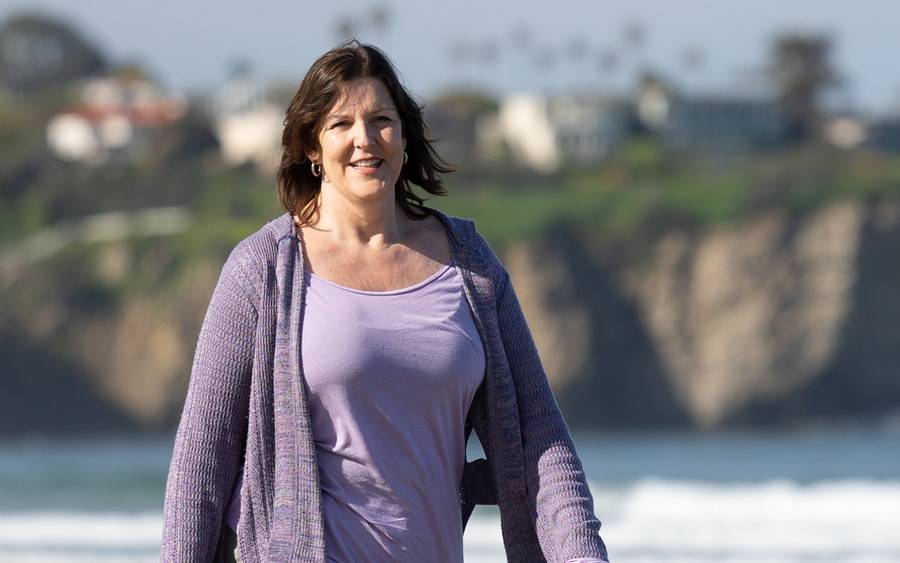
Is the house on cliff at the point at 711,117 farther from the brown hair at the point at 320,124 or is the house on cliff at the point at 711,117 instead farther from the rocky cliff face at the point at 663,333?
the brown hair at the point at 320,124

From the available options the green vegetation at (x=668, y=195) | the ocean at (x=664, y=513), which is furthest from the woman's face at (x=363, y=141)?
the green vegetation at (x=668, y=195)

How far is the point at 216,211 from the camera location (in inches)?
2798

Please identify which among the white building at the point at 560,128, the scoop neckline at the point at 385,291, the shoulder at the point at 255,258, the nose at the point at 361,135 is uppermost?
the white building at the point at 560,128

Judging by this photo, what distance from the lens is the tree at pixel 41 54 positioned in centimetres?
10706

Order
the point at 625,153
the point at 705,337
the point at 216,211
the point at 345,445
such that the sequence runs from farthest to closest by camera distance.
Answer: the point at 625,153 → the point at 216,211 → the point at 705,337 → the point at 345,445

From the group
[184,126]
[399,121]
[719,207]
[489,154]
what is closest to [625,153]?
[489,154]

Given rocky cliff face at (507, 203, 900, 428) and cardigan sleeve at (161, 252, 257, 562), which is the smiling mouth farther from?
rocky cliff face at (507, 203, 900, 428)

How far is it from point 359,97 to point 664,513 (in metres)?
16.1

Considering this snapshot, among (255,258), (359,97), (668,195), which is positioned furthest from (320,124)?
(668,195)

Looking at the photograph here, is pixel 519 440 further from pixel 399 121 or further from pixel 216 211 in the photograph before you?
pixel 216 211

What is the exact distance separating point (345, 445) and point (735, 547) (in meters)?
13.0

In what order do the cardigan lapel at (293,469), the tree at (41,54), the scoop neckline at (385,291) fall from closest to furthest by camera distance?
the cardigan lapel at (293,469), the scoop neckline at (385,291), the tree at (41,54)

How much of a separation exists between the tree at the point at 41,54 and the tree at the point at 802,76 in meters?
42.3

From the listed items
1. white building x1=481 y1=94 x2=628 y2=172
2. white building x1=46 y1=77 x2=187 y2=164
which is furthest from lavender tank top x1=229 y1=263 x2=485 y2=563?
white building x1=46 y1=77 x2=187 y2=164
